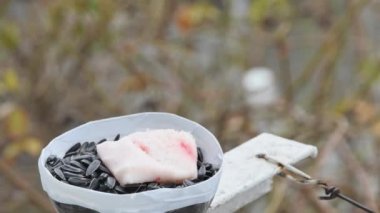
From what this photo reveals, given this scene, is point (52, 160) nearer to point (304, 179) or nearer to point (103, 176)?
point (103, 176)

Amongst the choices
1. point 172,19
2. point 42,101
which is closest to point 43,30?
point 42,101

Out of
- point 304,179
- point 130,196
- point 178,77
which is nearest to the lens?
point 130,196

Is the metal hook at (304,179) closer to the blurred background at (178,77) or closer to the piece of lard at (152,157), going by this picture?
the piece of lard at (152,157)

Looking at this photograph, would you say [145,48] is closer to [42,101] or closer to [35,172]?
[42,101]

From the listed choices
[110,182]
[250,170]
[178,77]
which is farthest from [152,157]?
[178,77]

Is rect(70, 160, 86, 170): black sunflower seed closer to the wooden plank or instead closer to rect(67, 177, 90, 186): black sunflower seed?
rect(67, 177, 90, 186): black sunflower seed

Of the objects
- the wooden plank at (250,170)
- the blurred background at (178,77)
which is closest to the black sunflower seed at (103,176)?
the wooden plank at (250,170)

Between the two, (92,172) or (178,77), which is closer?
(92,172)
